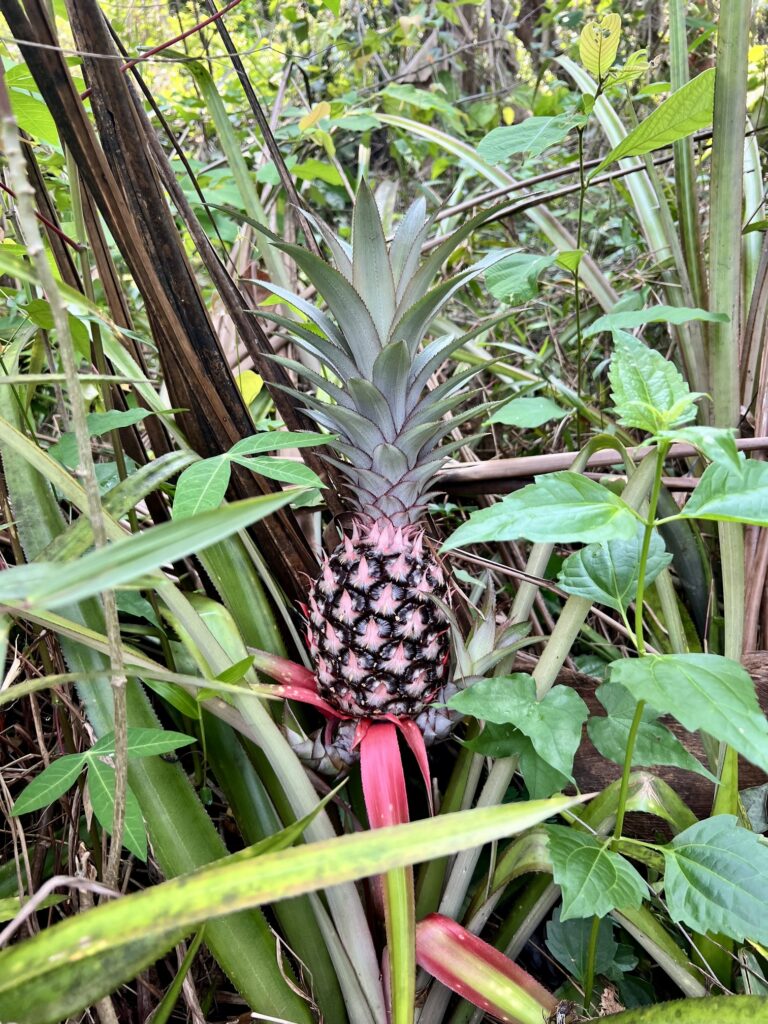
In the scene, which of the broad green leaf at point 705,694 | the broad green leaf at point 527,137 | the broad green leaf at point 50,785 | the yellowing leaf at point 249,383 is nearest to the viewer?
the broad green leaf at point 705,694


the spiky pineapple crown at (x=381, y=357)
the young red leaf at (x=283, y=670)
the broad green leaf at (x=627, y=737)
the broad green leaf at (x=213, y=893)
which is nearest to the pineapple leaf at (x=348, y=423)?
the spiky pineapple crown at (x=381, y=357)

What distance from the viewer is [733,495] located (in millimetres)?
484

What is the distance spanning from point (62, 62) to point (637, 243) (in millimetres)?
1453

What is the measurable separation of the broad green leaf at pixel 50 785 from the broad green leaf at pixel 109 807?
0.05 ft

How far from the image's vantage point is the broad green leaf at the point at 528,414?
2.68 feet

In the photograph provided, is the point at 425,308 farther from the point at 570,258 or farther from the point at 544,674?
the point at 544,674

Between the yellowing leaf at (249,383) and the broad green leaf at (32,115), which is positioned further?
the yellowing leaf at (249,383)

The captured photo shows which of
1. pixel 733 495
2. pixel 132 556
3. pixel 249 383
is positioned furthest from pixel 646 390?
pixel 249 383

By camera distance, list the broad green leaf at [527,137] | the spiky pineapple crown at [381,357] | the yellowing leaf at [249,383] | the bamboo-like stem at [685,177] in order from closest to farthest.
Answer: the spiky pineapple crown at [381,357], the broad green leaf at [527,137], the bamboo-like stem at [685,177], the yellowing leaf at [249,383]

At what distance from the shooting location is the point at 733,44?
2.58ft

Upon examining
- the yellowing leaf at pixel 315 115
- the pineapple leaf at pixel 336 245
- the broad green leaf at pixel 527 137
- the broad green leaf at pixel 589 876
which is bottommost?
the broad green leaf at pixel 589 876

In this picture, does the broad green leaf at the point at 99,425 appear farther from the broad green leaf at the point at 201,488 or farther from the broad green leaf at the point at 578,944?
the broad green leaf at the point at 578,944

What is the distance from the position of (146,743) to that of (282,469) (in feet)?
0.84

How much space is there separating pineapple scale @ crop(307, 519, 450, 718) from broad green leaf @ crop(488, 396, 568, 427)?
0.21 m
